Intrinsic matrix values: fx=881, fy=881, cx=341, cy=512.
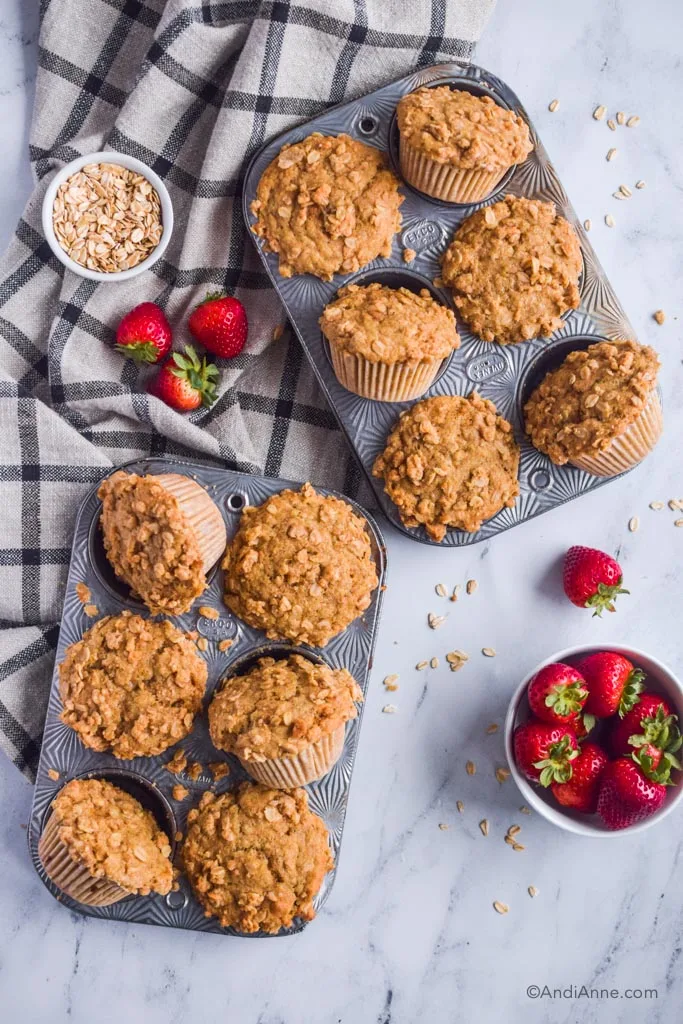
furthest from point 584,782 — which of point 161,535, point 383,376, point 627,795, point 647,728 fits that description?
point 161,535

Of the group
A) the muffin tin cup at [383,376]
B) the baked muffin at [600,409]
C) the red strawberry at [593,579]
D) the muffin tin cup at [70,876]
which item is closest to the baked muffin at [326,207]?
the muffin tin cup at [383,376]

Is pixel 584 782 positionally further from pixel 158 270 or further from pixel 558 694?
pixel 158 270

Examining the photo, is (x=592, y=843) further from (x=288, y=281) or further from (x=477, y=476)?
(x=288, y=281)

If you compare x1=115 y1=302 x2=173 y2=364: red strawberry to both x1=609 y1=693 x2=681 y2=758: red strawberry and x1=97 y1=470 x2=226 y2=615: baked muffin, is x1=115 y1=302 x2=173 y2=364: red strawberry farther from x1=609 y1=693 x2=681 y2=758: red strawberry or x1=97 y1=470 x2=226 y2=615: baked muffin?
x1=609 y1=693 x2=681 y2=758: red strawberry

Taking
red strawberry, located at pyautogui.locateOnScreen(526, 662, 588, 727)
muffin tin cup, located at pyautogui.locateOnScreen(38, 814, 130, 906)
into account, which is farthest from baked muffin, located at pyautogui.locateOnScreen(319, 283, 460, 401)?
muffin tin cup, located at pyautogui.locateOnScreen(38, 814, 130, 906)

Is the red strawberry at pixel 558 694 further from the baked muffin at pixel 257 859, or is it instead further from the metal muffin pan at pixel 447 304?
the baked muffin at pixel 257 859

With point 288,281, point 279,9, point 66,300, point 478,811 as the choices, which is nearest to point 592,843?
point 478,811
